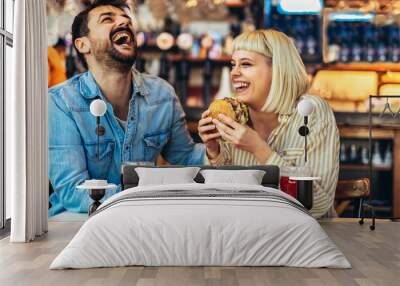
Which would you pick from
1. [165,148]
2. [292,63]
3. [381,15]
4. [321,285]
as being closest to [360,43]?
[381,15]

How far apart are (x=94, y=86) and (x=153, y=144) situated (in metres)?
1.02

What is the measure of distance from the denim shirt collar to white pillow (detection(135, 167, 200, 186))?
1.13m

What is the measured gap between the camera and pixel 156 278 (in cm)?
408

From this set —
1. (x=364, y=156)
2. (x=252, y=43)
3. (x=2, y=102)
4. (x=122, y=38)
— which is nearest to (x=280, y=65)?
(x=252, y=43)

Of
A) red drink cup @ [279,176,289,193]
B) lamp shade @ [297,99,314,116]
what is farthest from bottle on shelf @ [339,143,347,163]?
red drink cup @ [279,176,289,193]

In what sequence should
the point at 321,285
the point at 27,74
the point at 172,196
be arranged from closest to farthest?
1. the point at 321,285
2. the point at 172,196
3. the point at 27,74

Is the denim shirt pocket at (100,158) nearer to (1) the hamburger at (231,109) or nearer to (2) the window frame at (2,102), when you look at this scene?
(2) the window frame at (2,102)

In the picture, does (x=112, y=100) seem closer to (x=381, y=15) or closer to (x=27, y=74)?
(x=27, y=74)

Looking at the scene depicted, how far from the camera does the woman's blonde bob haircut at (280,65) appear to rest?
23.7ft

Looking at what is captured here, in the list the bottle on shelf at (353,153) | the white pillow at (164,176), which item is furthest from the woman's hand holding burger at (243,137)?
the bottle on shelf at (353,153)

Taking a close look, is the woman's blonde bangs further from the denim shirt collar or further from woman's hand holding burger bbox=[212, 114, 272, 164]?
the denim shirt collar

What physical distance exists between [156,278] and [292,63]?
4.00 meters

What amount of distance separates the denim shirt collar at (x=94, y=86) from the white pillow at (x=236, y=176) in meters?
1.47

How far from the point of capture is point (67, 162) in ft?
23.4
